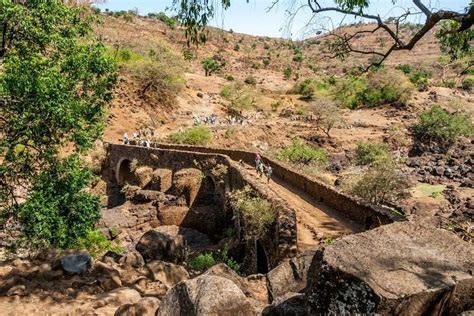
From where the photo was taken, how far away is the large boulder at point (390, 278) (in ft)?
12.6

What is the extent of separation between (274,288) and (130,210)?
18.8 meters

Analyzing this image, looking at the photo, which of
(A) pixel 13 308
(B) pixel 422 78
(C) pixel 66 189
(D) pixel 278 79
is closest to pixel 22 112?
(C) pixel 66 189

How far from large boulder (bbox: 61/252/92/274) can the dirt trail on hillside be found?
657 centimetres

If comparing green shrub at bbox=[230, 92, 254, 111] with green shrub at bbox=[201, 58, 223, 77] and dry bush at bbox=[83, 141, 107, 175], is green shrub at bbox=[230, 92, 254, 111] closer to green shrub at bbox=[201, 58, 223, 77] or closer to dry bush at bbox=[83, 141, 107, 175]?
green shrub at bbox=[201, 58, 223, 77]

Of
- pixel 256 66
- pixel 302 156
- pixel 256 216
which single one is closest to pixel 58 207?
pixel 256 216

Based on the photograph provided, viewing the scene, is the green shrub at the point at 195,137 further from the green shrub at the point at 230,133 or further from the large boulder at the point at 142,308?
the large boulder at the point at 142,308

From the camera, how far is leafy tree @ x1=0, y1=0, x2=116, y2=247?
1025 centimetres

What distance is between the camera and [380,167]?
20328 mm

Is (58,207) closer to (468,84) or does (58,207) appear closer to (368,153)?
(368,153)

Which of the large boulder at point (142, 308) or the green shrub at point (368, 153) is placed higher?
the large boulder at point (142, 308)

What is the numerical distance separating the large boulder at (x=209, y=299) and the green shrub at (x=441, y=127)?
39421 mm

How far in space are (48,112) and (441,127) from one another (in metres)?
38.0

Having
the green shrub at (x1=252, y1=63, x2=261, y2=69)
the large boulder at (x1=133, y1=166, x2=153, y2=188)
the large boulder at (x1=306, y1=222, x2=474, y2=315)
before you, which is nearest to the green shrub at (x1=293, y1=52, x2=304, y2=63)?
the green shrub at (x1=252, y1=63, x2=261, y2=69)

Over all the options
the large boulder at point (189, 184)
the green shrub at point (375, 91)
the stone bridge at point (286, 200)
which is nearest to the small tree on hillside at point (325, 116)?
the green shrub at point (375, 91)
